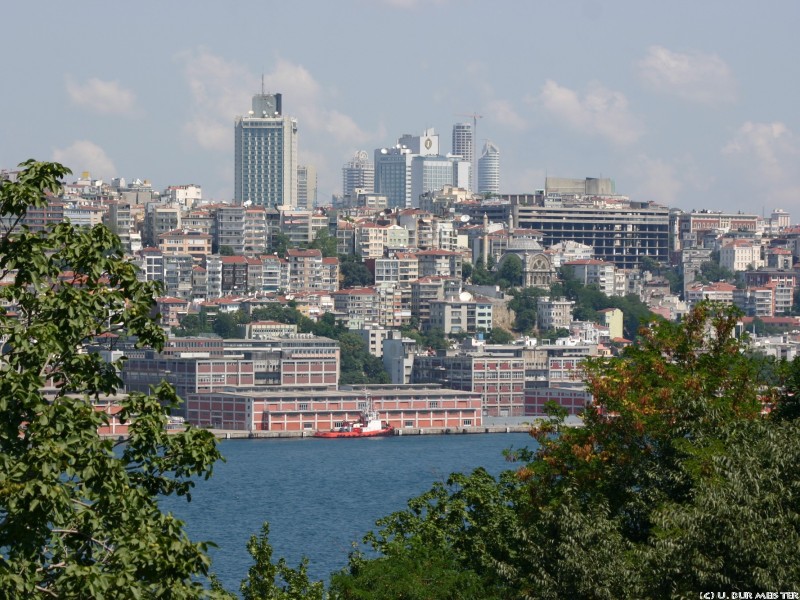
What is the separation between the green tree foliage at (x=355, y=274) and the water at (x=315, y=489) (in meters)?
19.2

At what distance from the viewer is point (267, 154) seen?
320ft

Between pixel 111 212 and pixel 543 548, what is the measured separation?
5830 cm

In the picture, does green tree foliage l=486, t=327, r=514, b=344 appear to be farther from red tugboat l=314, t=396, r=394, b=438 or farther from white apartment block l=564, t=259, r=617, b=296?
red tugboat l=314, t=396, r=394, b=438

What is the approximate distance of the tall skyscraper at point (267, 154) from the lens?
97500 mm

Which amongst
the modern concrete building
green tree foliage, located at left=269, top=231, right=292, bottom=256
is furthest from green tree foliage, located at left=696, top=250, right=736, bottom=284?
green tree foliage, located at left=269, top=231, right=292, bottom=256

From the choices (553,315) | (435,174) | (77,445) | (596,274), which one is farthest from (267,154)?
(77,445)

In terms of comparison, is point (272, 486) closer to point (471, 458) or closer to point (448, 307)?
point (471, 458)

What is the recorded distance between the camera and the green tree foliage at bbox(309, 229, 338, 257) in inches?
2663

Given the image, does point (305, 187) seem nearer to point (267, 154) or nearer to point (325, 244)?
point (267, 154)

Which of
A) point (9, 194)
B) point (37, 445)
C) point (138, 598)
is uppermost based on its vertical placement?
point (9, 194)

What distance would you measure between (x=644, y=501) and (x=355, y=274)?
55.5 metres

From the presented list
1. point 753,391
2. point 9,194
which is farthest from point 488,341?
point 9,194

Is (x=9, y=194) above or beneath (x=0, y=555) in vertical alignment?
above

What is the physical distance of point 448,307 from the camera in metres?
58.4
